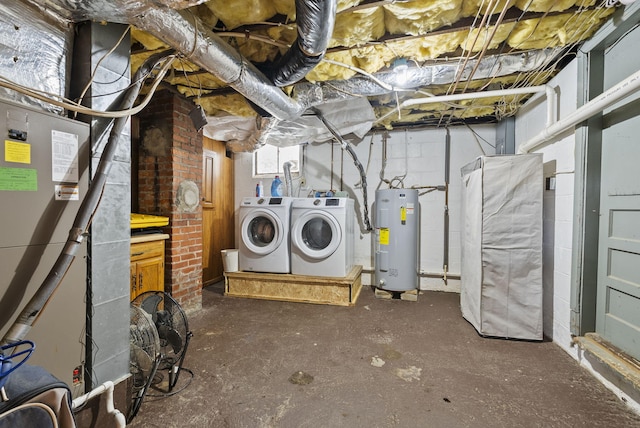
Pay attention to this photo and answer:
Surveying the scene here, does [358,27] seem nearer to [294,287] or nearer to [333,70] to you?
[333,70]

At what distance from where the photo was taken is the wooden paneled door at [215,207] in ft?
12.4

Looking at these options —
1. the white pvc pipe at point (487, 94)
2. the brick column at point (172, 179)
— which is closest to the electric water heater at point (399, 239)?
the white pvc pipe at point (487, 94)

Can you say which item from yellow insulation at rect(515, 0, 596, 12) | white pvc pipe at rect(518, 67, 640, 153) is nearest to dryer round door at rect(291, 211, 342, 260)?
white pvc pipe at rect(518, 67, 640, 153)

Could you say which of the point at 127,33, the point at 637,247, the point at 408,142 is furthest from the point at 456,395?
the point at 408,142

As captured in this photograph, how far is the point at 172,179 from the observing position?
2742mm

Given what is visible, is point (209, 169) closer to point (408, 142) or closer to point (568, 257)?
point (408, 142)

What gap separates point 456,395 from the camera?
1.67 meters

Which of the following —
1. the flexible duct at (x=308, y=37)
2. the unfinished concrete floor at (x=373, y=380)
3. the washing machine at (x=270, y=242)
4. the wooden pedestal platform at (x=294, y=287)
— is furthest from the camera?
the washing machine at (x=270, y=242)

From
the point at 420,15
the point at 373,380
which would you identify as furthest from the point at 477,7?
the point at 373,380

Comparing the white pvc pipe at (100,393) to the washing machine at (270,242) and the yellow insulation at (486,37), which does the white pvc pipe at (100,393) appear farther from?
the yellow insulation at (486,37)

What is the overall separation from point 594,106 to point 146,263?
3493 millimetres

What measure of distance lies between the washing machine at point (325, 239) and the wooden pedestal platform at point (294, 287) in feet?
0.31

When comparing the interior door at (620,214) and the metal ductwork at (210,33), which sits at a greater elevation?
the metal ductwork at (210,33)

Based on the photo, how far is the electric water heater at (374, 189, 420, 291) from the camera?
341cm
